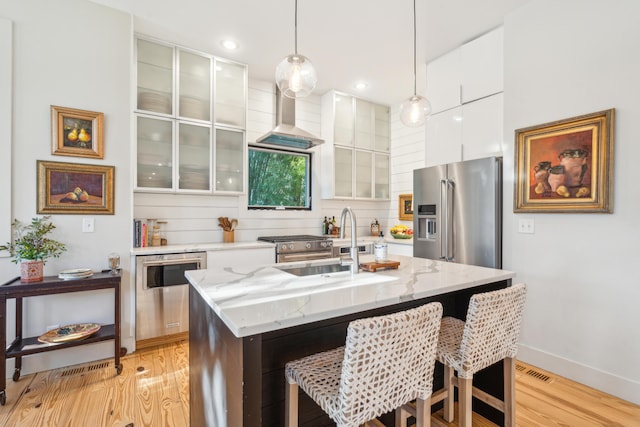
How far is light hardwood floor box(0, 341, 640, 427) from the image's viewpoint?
187 centimetres

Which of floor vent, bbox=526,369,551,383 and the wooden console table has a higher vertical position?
the wooden console table

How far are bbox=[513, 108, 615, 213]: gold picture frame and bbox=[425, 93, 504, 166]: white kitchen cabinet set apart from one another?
0.28m

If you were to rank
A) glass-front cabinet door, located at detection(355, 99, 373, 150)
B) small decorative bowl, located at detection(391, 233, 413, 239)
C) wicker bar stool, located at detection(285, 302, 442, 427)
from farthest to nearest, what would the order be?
glass-front cabinet door, located at detection(355, 99, 373, 150)
small decorative bowl, located at detection(391, 233, 413, 239)
wicker bar stool, located at detection(285, 302, 442, 427)

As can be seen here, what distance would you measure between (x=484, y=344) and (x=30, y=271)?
2872 mm

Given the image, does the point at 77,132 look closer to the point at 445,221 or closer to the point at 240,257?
the point at 240,257

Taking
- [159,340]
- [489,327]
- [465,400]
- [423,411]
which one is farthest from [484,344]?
[159,340]

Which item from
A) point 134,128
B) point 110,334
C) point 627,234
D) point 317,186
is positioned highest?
point 134,128

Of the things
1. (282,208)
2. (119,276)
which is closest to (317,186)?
(282,208)

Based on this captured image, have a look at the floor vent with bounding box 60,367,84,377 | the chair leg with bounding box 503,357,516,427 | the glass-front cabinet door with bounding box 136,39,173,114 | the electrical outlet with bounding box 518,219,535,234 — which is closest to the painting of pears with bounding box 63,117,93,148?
the glass-front cabinet door with bounding box 136,39,173,114

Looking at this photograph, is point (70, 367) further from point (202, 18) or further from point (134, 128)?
point (202, 18)

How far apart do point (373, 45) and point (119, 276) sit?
3116 mm

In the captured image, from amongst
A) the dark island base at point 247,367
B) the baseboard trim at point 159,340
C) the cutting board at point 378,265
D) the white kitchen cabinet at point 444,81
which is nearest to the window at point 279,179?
the baseboard trim at point 159,340

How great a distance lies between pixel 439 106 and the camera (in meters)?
3.42

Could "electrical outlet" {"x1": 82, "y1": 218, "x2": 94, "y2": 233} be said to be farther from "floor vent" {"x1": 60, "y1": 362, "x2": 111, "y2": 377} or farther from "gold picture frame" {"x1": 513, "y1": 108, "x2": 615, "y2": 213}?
"gold picture frame" {"x1": 513, "y1": 108, "x2": 615, "y2": 213}
